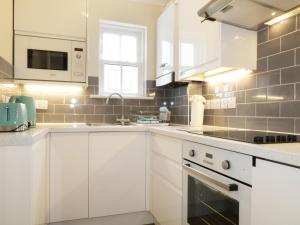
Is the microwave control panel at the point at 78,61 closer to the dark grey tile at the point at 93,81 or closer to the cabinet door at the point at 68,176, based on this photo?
the dark grey tile at the point at 93,81

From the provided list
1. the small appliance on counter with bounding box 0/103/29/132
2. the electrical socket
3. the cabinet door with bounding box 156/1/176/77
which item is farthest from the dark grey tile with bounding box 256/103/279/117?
the electrical socket

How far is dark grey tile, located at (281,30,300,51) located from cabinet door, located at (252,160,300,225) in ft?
2.95

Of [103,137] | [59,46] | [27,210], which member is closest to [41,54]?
[59,46]

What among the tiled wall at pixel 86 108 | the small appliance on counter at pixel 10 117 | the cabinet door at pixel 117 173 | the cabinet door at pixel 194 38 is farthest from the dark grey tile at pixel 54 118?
the cabinet door at pixel 194 38

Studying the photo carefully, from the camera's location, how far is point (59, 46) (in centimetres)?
238

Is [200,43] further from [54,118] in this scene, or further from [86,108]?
[54,118]

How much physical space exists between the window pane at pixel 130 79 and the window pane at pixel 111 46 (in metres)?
0.18

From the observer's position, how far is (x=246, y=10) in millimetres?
1407

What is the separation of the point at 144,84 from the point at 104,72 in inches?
19.8

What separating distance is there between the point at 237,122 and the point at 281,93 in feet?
1.48

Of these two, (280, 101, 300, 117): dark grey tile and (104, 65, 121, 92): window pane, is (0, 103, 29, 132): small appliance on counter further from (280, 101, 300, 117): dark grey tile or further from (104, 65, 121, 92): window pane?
(280, 101, 300, 117): dark grey tile

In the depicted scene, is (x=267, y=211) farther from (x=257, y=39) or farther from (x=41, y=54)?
(x=41, y=54)

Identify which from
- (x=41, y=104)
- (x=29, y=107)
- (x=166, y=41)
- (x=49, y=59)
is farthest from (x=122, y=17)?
(x=29, y=107)

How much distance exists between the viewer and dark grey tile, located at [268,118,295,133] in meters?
1.41
